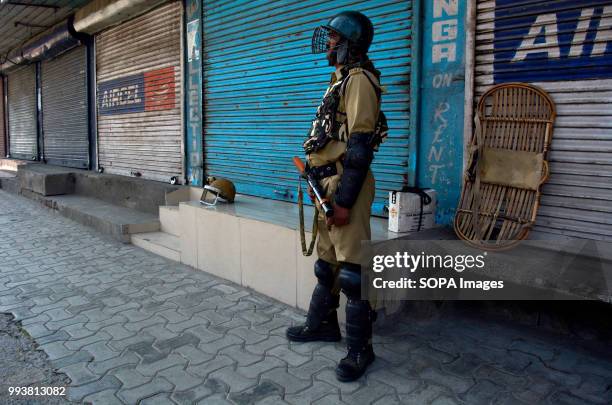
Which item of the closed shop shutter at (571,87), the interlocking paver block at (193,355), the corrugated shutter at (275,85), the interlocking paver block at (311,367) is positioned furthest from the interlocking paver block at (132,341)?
the closed shop shutter at (571,87)

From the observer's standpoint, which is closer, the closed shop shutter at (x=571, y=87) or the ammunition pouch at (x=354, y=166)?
the ammunition pouch at (x=354, y=166)

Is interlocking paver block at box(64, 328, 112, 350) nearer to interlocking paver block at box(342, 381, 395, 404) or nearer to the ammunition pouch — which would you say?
interlocking paver block at box(342, 381, 395, 404)

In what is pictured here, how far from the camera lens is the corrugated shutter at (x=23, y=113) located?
15.2 meters

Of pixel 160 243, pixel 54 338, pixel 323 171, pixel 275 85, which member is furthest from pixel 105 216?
pixel 323 171

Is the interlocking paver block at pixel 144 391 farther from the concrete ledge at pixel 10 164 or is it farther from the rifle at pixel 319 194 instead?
the concrete ledge at pixel 10 164

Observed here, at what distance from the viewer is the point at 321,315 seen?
3.54 metres

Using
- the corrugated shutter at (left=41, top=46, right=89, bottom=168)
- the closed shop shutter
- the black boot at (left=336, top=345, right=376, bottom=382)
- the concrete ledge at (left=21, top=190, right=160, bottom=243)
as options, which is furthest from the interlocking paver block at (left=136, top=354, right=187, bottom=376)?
the corrugated shutter at (left=41, top=46, right=89, bottom=168)

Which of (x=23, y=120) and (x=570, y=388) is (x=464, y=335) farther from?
(x=23, y=120)

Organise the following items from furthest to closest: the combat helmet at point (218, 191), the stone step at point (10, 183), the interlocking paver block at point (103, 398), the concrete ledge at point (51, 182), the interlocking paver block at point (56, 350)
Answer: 1. the stone step at point (10, 183)
2. the concrete ledge at point (51, 182)
3. the combat helmet at point (218, 191)
4. the interlocking paver block at point (56, 350)
5. the interlocking paver block at point (103, 398)

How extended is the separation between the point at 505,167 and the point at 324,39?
176 cm

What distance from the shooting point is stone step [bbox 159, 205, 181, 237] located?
678 cm

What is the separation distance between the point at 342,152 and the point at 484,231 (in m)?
1.49

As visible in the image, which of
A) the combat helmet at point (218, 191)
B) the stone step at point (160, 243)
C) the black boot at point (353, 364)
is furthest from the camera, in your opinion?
the stone step at point (160, 243)

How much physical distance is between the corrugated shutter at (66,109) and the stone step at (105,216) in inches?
89.9
